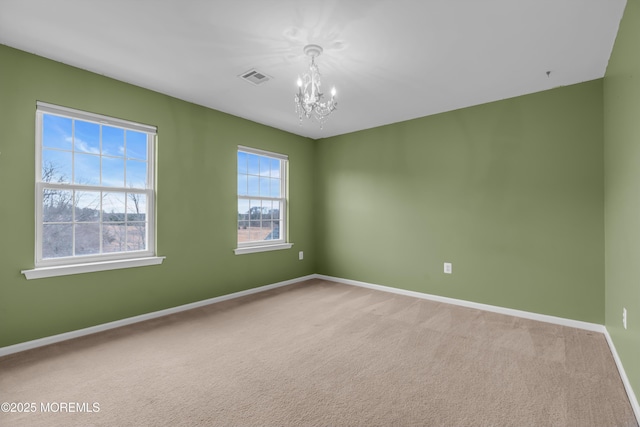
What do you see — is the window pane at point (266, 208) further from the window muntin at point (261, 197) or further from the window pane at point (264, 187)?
the window pane at point (264, 187)

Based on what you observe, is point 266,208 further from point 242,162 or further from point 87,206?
point 87,206

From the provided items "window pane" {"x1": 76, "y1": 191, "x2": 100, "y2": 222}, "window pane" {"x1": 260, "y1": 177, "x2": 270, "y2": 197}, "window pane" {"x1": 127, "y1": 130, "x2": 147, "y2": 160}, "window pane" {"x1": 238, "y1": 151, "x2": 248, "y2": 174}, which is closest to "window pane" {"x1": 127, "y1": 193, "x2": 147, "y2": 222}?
"window pane" {"x1": 76, "y1": 191, "x2": 100, "y2": 222}

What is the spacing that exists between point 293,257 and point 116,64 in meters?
3.35

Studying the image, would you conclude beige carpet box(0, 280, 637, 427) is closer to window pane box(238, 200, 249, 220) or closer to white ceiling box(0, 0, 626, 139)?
window pane box(238, 200, 249, 220)

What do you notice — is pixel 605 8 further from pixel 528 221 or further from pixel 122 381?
pixel 122 381

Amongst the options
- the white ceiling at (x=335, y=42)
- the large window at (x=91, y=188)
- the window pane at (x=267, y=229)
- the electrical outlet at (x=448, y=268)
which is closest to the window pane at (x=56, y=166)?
Answer: the large window at (x=91, y=188)

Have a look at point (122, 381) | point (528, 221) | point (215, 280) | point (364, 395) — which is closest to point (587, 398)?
point (364, 395)

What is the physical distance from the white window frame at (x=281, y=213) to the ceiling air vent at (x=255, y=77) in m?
1.30

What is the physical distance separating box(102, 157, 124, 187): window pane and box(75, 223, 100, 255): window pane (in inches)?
17.3

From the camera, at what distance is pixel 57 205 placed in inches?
109

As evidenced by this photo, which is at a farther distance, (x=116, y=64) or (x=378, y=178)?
(x=378, y=178)

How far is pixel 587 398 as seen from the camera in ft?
6.32

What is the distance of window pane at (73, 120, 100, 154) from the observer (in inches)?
114

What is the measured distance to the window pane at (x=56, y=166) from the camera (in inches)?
106
